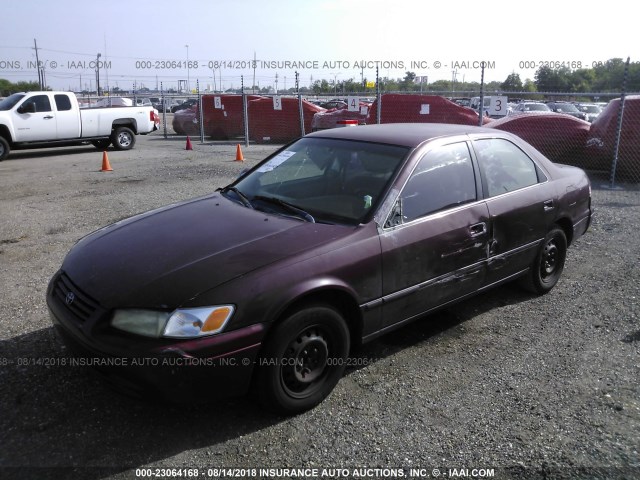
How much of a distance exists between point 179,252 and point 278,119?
693 inches

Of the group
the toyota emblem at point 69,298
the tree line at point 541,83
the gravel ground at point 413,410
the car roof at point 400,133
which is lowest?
the gravel ground at point 413,410

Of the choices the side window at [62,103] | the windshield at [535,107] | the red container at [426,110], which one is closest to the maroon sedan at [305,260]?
the red container at [426,110]

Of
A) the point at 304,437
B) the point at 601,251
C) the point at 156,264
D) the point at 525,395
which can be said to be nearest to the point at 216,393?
the point at 304,437

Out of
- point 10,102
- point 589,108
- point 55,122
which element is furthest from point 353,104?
point 589,108

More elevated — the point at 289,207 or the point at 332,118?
the point at 332,118

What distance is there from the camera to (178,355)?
2.65 metres

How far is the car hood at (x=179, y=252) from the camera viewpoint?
286 centimetres

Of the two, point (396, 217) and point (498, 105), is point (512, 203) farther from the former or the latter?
point (498, 105)

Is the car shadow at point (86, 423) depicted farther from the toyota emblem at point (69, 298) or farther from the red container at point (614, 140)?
the red container at point (614, 140)

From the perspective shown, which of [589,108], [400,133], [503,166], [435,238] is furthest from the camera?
[589,108]

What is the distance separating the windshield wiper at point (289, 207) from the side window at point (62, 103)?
14.2m

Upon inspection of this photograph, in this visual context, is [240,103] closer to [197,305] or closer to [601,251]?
[601,251]

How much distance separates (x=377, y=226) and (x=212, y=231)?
3.44 ft

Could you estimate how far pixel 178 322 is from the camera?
2.73 meters
